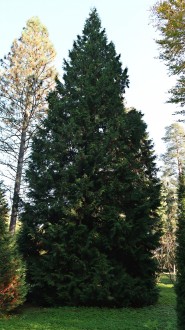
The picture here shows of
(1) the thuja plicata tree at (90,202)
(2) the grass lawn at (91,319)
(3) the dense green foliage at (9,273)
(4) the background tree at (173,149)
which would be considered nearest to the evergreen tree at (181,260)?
(2) the grass lawn at (91,319)

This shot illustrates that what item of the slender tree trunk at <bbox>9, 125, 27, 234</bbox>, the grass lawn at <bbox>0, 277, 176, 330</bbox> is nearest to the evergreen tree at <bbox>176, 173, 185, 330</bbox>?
the grass lawn at <bbox>0, 277, 176, 330</bbox>

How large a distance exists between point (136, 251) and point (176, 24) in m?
8.45

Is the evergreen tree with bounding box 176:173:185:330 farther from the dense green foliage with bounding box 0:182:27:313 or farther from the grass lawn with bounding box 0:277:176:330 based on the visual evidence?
the dense green foliage with bounding box 0:182:27:313

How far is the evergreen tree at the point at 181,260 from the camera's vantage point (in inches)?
301

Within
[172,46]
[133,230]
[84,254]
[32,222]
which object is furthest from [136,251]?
[172,46]

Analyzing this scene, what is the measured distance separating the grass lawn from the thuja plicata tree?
23.7 inches

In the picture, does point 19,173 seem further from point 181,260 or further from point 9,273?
point 181,260

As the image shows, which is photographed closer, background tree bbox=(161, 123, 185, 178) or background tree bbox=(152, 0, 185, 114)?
background tree bbox=(152, 0, 185, 114)

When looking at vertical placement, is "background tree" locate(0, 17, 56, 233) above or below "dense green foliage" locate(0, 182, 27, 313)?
above

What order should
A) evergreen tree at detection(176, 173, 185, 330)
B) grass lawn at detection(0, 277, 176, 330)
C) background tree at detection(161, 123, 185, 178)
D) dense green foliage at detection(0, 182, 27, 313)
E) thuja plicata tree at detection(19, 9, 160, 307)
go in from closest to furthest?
evergreen tree at detection(176, 173, 185, 330)
grass lawn at detection(0, 277, 176, 330)
dense green foliage at detection(0, 182, 27, 313)
thuja plicata tree at detection(19, 9, 160, 307)
background tree at detection(161, 123, 185, 178)

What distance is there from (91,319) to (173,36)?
10.0m

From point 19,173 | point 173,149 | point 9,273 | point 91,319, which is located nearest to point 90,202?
point 9,273

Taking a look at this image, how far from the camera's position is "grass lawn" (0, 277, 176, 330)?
8789mm

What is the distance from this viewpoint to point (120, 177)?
13.2 meters
